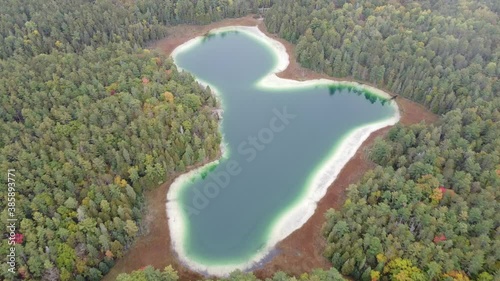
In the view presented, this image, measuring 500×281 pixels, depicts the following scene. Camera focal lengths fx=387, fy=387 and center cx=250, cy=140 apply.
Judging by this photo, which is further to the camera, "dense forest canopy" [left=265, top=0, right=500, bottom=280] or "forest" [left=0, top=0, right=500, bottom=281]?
"forest" [left=0, top=0, right=500, bottom=281]

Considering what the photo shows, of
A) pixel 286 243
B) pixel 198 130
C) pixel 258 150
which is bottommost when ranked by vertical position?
pixel 286 243

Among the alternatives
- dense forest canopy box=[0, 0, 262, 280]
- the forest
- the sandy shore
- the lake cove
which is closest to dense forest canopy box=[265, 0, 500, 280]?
the forest

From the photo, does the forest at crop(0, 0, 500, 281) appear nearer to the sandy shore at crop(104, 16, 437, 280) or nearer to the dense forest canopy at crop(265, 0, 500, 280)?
the dense forest canopy at crop(265, 0, 500, 280)

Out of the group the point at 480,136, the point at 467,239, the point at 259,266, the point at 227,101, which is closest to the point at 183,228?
the point at 259,266
